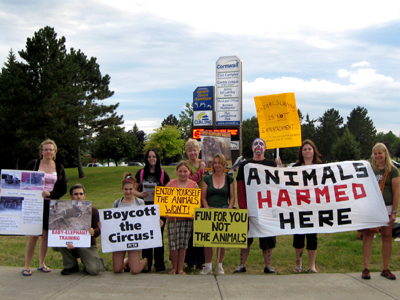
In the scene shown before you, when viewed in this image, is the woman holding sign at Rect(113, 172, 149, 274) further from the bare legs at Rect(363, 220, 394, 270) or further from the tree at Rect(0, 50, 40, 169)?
the tree at Rect(0, 50, 40, 169)

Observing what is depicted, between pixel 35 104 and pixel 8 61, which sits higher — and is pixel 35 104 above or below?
below

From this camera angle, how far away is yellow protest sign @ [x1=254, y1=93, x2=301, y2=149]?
314 inches

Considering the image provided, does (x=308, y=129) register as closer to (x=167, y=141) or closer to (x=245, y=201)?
(x=167, y=141)

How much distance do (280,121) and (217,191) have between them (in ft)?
9.30

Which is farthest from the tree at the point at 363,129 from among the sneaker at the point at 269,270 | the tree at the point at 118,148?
the sneaker at the point at 269,270

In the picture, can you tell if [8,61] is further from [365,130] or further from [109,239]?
[365,130]

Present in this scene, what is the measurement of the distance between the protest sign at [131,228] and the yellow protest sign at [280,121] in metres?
3.28

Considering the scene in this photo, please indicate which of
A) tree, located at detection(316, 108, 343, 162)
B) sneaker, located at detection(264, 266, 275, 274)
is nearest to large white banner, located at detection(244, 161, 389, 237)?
sneaker, located at detection(264, 266, 275, 274)

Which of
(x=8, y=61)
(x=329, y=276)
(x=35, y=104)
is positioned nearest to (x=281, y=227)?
(x=329, y=276)

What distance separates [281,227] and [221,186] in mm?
1200

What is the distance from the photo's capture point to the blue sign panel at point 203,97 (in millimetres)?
16844

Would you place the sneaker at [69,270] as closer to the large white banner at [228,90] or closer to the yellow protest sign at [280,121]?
the yellow protest sign at [280,121]

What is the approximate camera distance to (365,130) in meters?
87.1

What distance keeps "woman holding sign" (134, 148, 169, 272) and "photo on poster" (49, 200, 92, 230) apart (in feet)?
3.13
